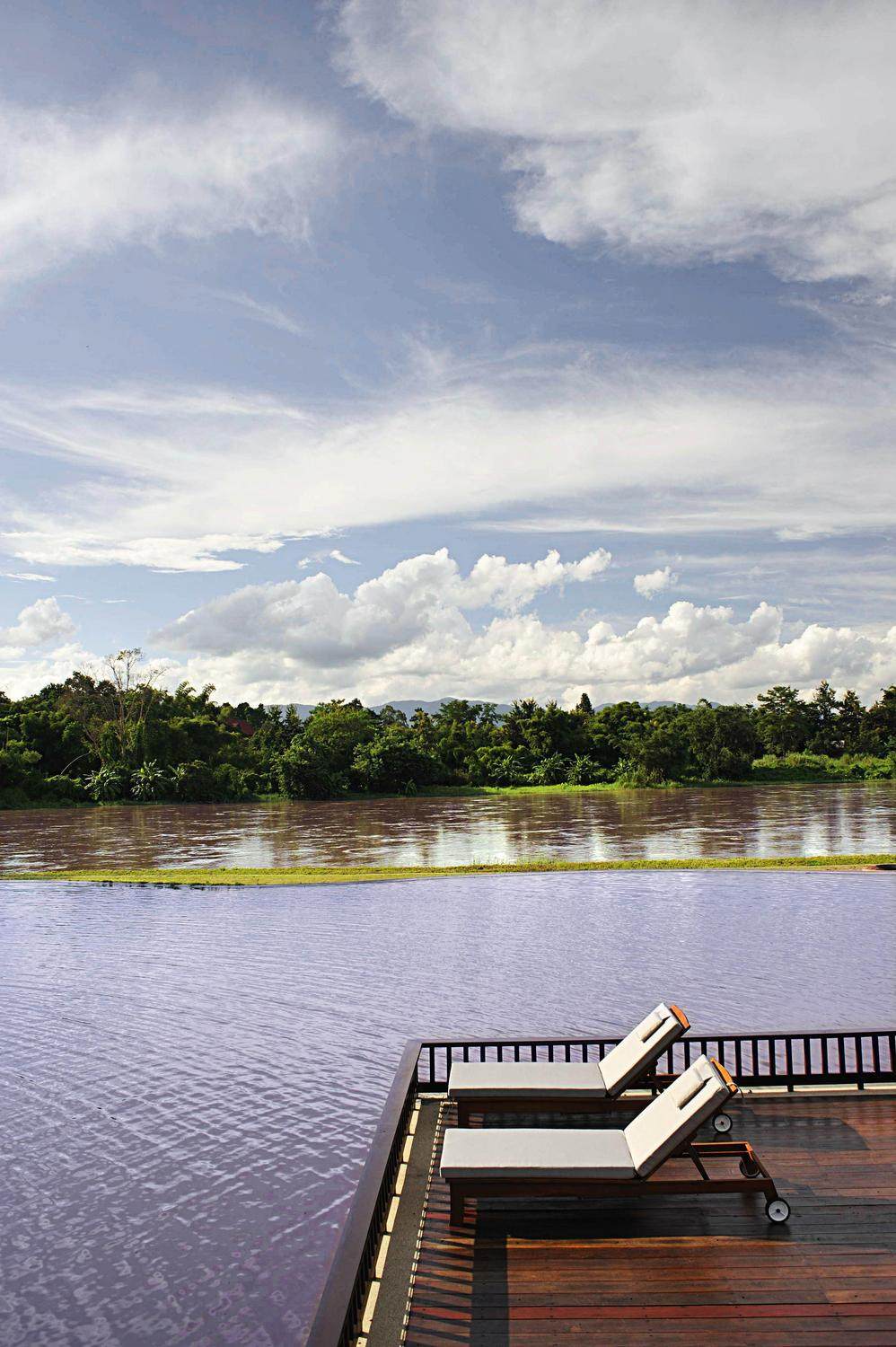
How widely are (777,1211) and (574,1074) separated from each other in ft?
6.04

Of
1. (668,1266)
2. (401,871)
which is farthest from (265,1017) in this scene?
(401,871)

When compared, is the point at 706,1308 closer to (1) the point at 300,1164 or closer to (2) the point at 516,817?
(1) the point at 300,1164

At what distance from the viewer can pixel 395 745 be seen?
43469 millimetres

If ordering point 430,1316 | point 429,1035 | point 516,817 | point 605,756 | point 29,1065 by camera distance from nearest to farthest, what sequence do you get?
1. point 430,1316
2. point 29,1065
3. point 429,1035
4. point 516,817
5. point 605,756

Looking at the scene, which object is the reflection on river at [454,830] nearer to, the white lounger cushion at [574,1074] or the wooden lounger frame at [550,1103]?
the white lounger cushion at [574,1074]

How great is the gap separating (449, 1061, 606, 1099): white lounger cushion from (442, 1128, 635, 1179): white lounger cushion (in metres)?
0.70

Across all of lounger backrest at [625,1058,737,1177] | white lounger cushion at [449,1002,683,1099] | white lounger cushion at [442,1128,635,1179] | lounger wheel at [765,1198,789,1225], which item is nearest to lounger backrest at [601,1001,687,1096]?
white lounger cushion at [449,1002,683,1099]

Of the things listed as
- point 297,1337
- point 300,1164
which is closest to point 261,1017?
point 300,1164

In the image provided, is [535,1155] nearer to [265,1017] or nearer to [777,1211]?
[777,1211]

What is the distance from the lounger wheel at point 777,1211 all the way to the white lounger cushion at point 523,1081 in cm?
150

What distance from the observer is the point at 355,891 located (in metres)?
16.8

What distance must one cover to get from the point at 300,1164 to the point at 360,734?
135ft

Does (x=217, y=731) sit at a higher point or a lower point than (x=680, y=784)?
higher

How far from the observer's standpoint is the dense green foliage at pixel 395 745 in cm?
4138
